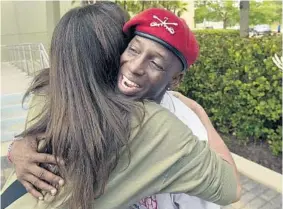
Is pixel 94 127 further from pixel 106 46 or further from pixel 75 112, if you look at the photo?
pixel 106 46

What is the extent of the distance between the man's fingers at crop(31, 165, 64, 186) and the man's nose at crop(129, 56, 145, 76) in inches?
15.4

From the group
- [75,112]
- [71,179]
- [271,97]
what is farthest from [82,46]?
[271,97]

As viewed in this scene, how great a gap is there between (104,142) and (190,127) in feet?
1.54

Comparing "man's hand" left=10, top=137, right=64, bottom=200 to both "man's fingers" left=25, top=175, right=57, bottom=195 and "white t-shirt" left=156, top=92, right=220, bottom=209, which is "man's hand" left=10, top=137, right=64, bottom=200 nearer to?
"man's fingers" left=25, top=175, right=57, bottom=195

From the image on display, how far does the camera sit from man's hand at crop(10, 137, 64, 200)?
40.2 inches

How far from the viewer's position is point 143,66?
1105 mm

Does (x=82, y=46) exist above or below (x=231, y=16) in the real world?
above

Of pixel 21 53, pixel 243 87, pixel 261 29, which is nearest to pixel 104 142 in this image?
pixel 243 87

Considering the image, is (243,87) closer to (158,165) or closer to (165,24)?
(165,24)

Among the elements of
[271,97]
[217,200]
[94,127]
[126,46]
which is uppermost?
[126,46]

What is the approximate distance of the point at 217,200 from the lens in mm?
1086

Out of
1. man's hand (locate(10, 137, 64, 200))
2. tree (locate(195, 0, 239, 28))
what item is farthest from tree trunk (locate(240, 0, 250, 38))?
man's hand (locate(10, 137, 64, 200))

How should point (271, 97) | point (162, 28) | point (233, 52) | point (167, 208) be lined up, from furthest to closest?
1. point (233, 52)
2. point (271, 97)
3. point (167, 208)
4. point (162, 28)

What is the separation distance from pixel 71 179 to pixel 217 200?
1.47 ft
